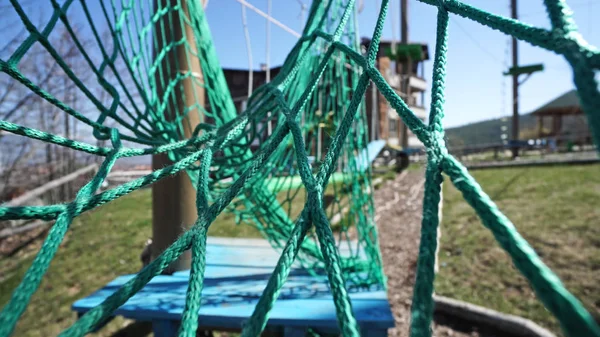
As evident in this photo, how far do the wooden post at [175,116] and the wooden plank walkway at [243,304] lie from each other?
19 centimetres

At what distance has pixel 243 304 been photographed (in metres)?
1.11

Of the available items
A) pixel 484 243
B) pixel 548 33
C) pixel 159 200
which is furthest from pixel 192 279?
pixel 484 243

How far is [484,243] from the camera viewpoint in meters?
2.47

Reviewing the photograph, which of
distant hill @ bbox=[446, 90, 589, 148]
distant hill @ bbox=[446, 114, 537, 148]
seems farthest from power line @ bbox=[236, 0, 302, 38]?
distant hill @ bbox=[446, 114, 537, 148]

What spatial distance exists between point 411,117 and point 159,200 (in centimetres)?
106

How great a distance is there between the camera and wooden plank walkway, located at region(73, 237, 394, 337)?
100 centimetres

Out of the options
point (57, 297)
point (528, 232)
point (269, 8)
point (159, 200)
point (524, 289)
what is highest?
point (269, 8)

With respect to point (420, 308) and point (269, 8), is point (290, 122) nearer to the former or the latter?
point (420, 308)

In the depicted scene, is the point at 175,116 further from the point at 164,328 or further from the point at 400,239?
the point at 400,239

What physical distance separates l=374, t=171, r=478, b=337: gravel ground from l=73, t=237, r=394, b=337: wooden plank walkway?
0.74 m

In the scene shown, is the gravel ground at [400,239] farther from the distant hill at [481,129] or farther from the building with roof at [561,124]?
the distant hill at [481,129]

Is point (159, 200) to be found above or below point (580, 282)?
above

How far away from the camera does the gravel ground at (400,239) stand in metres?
1.90

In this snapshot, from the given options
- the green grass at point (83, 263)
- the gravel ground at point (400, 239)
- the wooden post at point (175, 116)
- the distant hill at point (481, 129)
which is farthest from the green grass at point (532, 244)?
the distant hill at point (481, 129)
